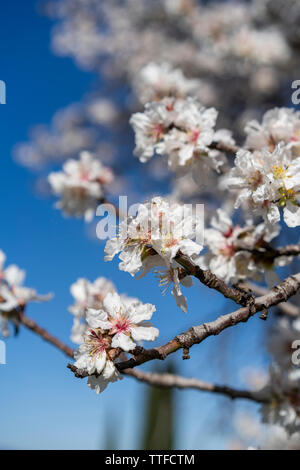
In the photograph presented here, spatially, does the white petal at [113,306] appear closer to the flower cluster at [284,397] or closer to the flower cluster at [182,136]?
the flower cluster at [182,136]

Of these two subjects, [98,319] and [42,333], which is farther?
[42,333]

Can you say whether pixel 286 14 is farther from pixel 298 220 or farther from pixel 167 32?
pixel 298 220

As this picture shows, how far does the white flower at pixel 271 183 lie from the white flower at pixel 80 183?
90 centimetres

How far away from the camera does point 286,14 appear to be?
4.00 metres

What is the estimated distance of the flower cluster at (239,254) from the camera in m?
1.27

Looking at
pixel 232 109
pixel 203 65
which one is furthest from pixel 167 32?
pixel 232 109

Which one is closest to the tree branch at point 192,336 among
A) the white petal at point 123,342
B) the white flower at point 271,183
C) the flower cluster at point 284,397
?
the white petal at point 123,342

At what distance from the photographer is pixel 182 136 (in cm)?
131

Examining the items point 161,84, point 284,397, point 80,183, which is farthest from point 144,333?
point 161,84

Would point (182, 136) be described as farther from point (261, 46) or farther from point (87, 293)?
point (261, 46)

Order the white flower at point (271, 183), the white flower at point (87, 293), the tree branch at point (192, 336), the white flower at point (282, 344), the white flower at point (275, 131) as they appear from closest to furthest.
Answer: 1. the tree branch at point (192, 336)
2. the white flower at point (271, 183)
3. the white flower at point (275, 131)
4. the white flower at point (87, 293)
5. the white flower at point (282, 344)

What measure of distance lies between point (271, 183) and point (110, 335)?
0.48 m

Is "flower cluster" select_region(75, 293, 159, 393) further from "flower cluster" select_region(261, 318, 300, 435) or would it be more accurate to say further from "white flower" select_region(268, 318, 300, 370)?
"white flower" select_region(268, 318, 300, 370)

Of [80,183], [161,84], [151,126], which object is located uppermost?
[161,84]
